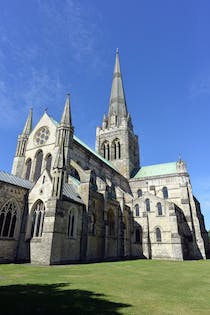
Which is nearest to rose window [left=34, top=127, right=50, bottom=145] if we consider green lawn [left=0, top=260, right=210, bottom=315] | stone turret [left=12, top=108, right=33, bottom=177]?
stone turret [left=12, top=108, right=33, bottom=177]

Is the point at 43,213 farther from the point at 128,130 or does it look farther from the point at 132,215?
the point at 128,130

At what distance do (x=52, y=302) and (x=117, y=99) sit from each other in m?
56.8

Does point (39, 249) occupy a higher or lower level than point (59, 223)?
lower

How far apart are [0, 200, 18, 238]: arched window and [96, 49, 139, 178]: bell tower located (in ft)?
100

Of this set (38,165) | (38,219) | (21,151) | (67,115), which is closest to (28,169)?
(38,165)

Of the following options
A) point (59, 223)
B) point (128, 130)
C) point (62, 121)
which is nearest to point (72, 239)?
point (59, 223)

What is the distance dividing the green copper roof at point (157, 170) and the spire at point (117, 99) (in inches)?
586

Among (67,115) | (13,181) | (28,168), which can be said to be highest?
(67,115)

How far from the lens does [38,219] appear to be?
22.1 metres

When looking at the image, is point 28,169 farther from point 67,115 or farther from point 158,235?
point 158,235

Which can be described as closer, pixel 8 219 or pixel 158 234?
pixel 8 219

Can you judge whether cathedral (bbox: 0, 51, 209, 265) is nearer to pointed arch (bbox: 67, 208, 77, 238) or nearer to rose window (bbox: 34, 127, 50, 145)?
pointed arch (bbox: 67, 208, 77, 238)

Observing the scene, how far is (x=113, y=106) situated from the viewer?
5912 centimetres

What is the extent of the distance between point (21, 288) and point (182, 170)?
41.2 metres
